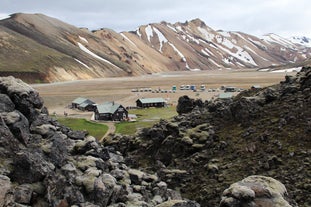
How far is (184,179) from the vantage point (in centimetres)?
3812

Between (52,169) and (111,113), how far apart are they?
254 feet

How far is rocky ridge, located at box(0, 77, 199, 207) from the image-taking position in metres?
24.2

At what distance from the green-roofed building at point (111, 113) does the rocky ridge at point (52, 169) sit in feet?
219

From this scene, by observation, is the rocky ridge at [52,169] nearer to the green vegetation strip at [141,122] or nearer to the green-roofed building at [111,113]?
the green vegetation strip at [141,122]

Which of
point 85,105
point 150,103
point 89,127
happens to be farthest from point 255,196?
point 85,105

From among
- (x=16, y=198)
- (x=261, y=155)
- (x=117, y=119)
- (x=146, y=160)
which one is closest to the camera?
(x=16, y=198)

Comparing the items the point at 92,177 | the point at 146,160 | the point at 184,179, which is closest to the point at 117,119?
the point at 146,160

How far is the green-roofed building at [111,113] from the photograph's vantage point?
10375cm

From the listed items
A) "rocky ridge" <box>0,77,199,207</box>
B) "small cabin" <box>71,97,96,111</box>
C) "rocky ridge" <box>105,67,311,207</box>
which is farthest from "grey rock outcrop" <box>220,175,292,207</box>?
"small cabin" <box>71,97,96,111</box>

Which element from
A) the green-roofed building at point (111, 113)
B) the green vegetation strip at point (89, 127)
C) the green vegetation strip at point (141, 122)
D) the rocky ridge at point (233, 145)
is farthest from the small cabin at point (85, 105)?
the rocky ridge at point (233, 145)

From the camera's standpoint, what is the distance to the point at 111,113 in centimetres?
10375

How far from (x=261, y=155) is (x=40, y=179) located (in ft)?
68.3

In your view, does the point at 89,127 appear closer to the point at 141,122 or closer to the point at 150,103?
the point at 141,122

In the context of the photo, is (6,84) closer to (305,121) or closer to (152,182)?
(152,182)
